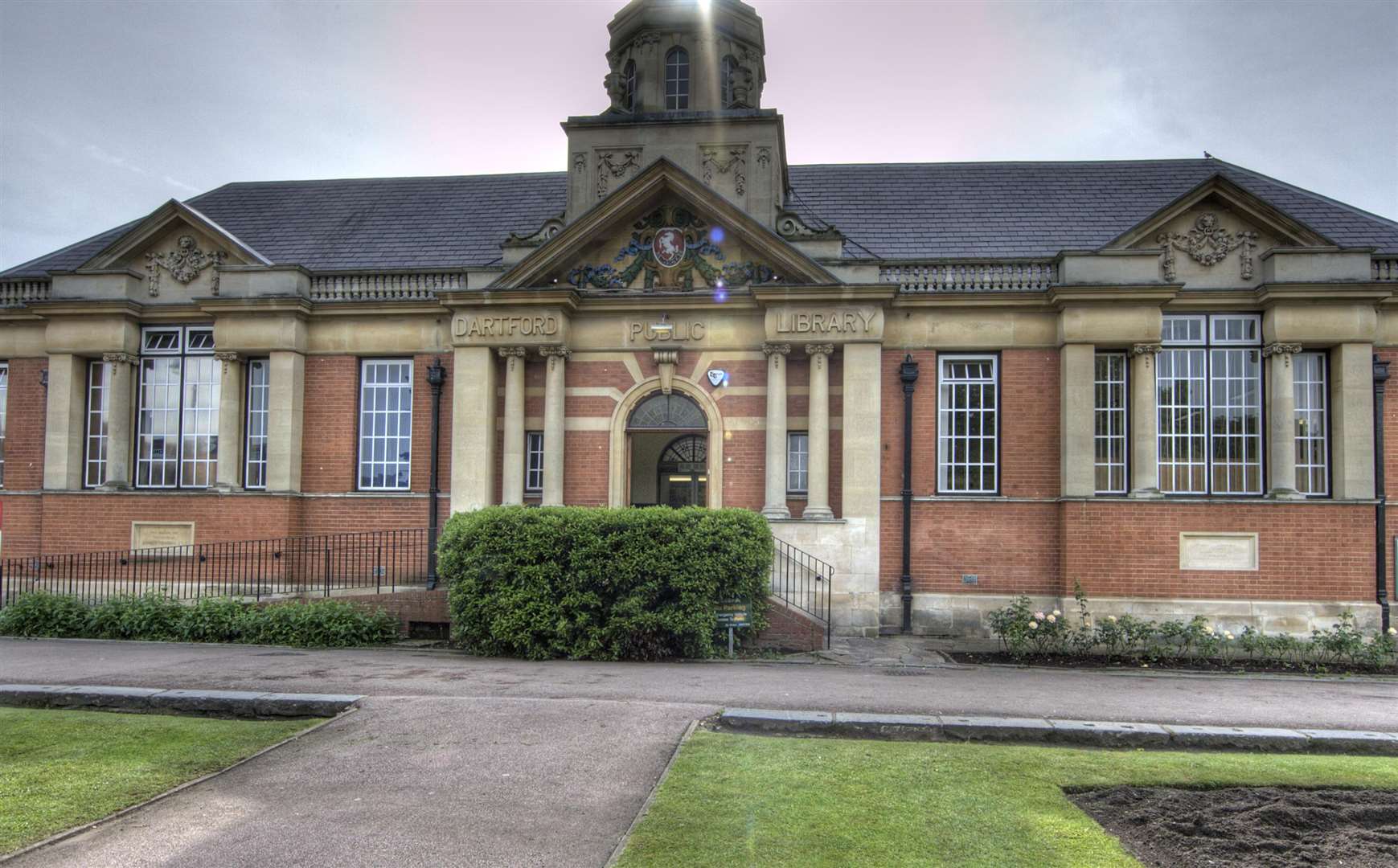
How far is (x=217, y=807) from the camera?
6.50 meters

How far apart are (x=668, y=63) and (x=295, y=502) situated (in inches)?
437

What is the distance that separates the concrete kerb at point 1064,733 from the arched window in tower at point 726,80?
14.1 m

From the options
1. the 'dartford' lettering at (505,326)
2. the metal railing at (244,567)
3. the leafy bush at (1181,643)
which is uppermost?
the 'dartford' lettering at (505,326)

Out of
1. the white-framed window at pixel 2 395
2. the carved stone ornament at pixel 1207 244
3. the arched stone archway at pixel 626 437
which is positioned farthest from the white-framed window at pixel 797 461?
the white-framed window at pixel 2 395

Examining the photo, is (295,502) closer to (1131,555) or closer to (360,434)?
(360,434)

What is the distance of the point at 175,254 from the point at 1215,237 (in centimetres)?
1888

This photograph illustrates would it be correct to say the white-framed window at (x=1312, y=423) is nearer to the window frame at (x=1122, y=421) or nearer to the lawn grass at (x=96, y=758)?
the window frame at (x=1122, y=421)

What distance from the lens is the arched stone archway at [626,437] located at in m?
17.7

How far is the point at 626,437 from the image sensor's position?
18047 millimetres

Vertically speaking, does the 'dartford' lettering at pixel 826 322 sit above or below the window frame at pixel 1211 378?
above

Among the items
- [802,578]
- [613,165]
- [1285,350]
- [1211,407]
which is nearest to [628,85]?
[613,165]

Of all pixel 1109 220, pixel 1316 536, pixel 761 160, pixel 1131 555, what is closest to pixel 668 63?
pixel 761 160

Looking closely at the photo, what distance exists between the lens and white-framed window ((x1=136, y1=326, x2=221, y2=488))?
19.0 meters

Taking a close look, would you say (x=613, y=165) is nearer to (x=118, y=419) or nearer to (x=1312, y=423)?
(x=118, y=419)
